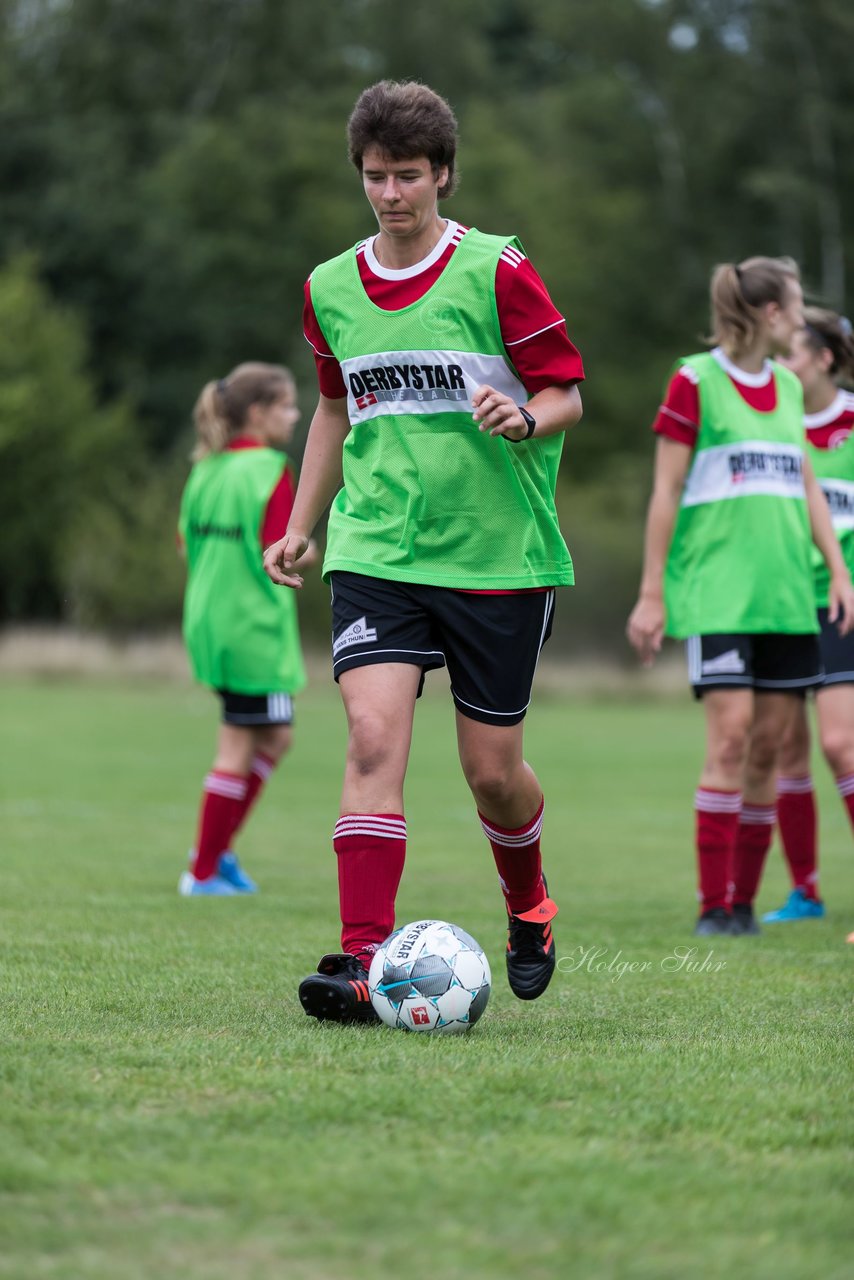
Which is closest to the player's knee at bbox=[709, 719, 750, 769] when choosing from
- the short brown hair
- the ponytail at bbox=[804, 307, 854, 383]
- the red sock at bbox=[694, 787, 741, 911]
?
the red sock at bbox=[694, 787, 741, 911]

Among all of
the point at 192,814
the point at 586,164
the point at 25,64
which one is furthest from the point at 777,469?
the point at 25,64

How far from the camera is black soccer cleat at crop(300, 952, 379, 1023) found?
397 cm

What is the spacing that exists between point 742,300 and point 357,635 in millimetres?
2784

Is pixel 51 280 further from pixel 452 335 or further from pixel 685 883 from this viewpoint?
pixel 452 335

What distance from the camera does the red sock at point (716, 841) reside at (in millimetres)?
6379

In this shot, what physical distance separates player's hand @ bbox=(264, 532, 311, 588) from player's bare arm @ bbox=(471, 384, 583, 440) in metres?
0.62

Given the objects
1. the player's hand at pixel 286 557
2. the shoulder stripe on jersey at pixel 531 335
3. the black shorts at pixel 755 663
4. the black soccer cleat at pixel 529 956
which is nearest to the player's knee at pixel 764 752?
the black shorts at pixel 755 663

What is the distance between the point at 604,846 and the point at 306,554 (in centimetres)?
576

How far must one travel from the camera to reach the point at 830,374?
721 cm

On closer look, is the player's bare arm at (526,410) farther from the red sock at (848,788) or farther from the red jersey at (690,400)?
the red sock at (848,788)

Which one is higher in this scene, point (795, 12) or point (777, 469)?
point (795, 12)

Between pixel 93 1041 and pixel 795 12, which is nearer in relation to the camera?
pixel 93 1041

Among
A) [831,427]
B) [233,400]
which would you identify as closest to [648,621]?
[831,427]

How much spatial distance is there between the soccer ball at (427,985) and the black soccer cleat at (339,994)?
0.03 meters
